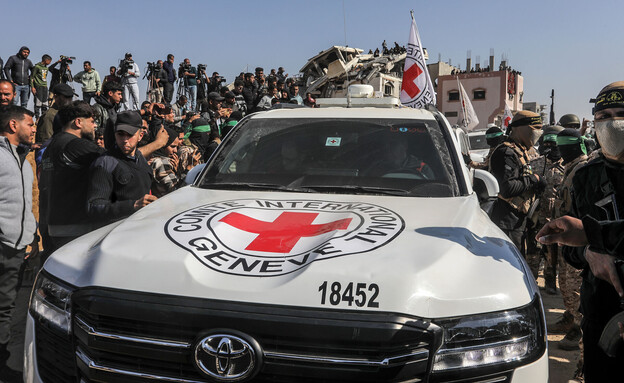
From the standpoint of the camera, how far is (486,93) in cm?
5072

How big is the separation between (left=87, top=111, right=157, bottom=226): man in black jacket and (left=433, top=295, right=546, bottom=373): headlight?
7.71 feet

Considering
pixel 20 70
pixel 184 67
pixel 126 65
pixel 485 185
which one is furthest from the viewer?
pixel 184 67

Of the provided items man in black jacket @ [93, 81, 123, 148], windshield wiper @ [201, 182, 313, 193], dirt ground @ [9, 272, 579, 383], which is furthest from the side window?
windshield wiper @ [201, 182, 313, 193]

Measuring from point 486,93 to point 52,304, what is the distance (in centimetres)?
5288

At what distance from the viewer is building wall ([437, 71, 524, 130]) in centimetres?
4953

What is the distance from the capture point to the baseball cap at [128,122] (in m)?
3.75

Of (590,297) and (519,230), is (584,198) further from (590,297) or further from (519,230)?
(519,230)

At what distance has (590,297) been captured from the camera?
7.57 feet

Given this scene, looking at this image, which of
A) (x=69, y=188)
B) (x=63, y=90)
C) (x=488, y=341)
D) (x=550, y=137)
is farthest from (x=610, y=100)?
(x=63, y=90)

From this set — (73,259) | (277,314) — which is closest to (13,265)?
(73,259)

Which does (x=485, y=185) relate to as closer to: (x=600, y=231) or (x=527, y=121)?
(x=600, y=231)

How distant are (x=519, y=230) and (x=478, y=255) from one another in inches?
137

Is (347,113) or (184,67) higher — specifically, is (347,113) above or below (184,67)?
below

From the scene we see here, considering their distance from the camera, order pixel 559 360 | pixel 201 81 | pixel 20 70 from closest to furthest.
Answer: pixel 559 360, pixel 20 70, pixel 201 81
